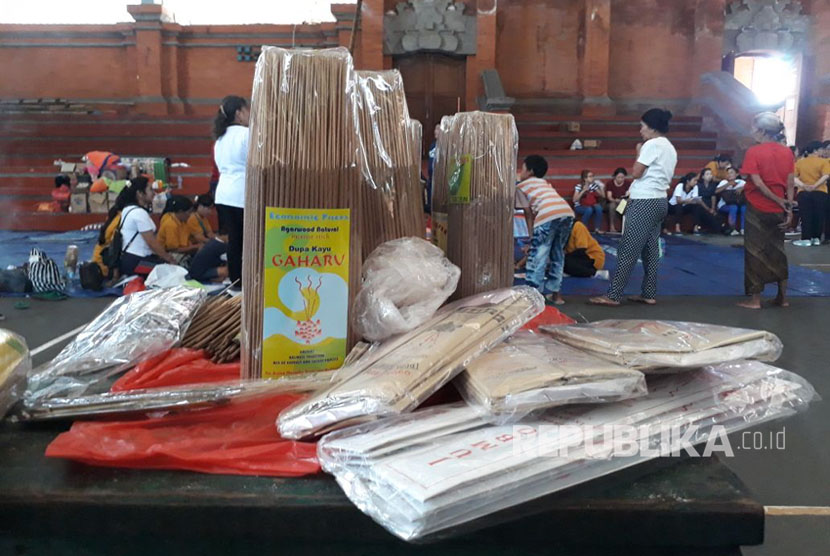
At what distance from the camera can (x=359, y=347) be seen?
4.42 ft

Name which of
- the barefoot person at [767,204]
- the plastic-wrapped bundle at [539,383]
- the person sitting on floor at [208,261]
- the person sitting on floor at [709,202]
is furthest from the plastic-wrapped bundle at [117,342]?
the person sitting on floor at [709,202]

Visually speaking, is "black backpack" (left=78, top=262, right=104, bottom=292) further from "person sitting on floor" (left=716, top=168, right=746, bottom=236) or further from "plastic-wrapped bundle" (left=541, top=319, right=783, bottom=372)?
"person sitting on floor" (left=716, top=168, right=746, bottom=236)

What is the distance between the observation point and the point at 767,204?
485 cm

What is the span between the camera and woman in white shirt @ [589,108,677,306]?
4766mm

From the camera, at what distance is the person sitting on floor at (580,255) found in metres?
6.27

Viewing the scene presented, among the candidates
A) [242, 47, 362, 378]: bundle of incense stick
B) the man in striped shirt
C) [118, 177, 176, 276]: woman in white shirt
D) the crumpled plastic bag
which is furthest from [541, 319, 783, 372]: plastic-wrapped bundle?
[118, 177, 176, 276]: woman in white shirt

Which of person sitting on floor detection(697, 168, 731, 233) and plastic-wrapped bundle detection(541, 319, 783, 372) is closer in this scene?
plastic-wrapped bundle detection(541, 319, 783, 372)

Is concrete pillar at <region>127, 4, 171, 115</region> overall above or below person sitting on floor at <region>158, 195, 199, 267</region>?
above

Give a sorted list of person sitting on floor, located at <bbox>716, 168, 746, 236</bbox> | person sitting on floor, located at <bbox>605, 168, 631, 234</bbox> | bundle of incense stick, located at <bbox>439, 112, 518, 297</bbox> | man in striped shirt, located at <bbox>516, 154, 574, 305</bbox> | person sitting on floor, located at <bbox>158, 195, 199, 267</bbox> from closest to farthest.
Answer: bundle of incense stick, located at <bbox>439, 112, 518, 297</bbox>
man in striped shirt, located at <bbox>516, 154, 574, 305</bbox>
person sitting on floor, located at <bbox>158, 195, 199, 267</bbox>
person sitting on floor, located at <bbox>605, 168, 631, 234</bbox>
person sitting on floor, located at <bbox>716, 168, 746, 236</bbox>

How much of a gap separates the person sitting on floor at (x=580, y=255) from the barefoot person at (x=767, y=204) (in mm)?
1501

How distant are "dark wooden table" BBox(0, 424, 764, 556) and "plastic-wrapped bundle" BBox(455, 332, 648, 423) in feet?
0.42

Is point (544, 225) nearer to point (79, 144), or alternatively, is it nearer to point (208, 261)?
point (208, 261)

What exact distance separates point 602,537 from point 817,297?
5436mm

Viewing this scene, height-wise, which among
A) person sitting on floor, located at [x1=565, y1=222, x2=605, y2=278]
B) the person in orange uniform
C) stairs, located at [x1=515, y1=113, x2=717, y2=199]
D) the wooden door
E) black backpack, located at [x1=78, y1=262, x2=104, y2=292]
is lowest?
black backpack, located at [x1=78, y1=262, x2=104, y2=292]
